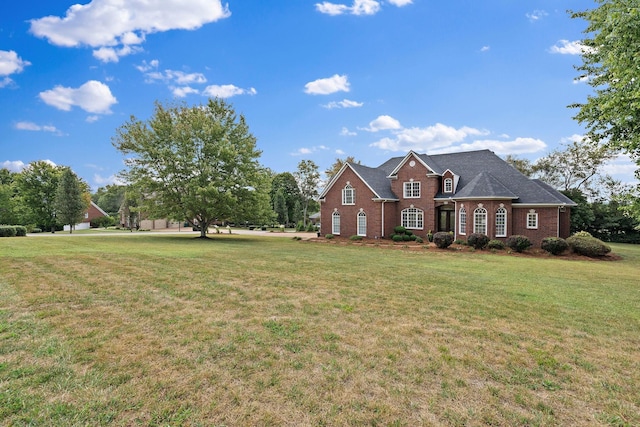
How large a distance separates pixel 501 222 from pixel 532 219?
1980mm

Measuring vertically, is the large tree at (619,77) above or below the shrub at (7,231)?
above

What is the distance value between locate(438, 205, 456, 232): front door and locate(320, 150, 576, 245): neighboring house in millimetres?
75

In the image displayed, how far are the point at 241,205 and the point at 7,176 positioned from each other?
55.5 metres

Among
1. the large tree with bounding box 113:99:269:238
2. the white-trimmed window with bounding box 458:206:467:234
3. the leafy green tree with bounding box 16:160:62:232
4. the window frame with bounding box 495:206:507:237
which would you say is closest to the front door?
the white-trimmed window with bounding box 458:206:467:234

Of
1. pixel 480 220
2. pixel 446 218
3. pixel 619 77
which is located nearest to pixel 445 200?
pixel 446 218

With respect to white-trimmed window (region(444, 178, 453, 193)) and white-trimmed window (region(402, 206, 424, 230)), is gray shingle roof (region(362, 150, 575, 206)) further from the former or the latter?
white-trimmed window (region(402, 206, 424, 230))

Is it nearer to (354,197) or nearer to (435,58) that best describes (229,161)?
(354,197)

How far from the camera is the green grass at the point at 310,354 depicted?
3.20m

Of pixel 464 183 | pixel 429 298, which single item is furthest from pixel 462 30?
pixel 429 298

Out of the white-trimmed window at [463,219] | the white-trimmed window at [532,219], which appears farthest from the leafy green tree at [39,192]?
the white-trimmed window at [532,219]

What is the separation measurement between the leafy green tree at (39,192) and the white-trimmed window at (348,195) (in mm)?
36808

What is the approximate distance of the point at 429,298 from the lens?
A: 303 inches

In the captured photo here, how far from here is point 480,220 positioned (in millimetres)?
22328

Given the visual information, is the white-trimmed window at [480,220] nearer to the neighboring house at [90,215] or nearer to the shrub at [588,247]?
the shrub at [588,247]
